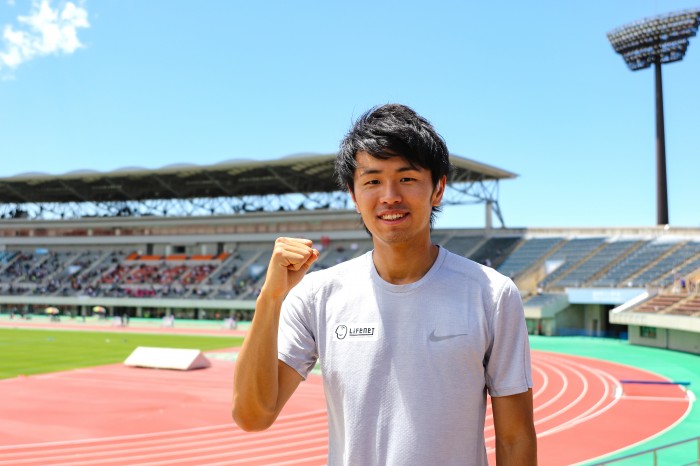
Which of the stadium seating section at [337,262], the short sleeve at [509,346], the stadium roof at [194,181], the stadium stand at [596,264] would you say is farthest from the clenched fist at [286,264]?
the stadium roof at [194,181]

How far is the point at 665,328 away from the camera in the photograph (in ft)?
109

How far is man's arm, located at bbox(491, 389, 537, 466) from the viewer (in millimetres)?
2189

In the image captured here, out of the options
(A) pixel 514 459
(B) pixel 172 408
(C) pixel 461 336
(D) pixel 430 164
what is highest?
(D) pixel 430 164

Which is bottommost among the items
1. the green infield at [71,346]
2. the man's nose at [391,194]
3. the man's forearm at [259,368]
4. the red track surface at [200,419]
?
the green infield at [71,346]

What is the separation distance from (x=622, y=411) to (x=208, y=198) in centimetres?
5100

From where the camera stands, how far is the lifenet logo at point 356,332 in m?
2.24

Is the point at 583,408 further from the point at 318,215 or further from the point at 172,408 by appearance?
the point at 318,215

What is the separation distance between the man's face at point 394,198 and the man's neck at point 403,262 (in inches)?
1.5

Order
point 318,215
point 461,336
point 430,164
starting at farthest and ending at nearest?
point 318,215, point 430,164, point 461,336

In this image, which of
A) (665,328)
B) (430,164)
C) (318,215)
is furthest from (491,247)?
(430,164)

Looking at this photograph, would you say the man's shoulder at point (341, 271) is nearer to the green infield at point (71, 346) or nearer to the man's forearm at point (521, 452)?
the man's forearm at point (521, 452)

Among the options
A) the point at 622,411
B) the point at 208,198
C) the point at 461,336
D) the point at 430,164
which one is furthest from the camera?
the point at 208,198

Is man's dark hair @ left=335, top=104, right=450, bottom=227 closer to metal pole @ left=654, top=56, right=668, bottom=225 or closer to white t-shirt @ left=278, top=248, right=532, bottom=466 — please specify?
white t-shirt @ left=278, top=248, right=532, bottom=466

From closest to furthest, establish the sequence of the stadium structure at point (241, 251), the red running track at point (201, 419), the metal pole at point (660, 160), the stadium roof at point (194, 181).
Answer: the red running track at point (201, 419) → the stadium structure at point (241, 251) → the stadium roof at point (194, 181) → the metal pole at point (660, 160)
